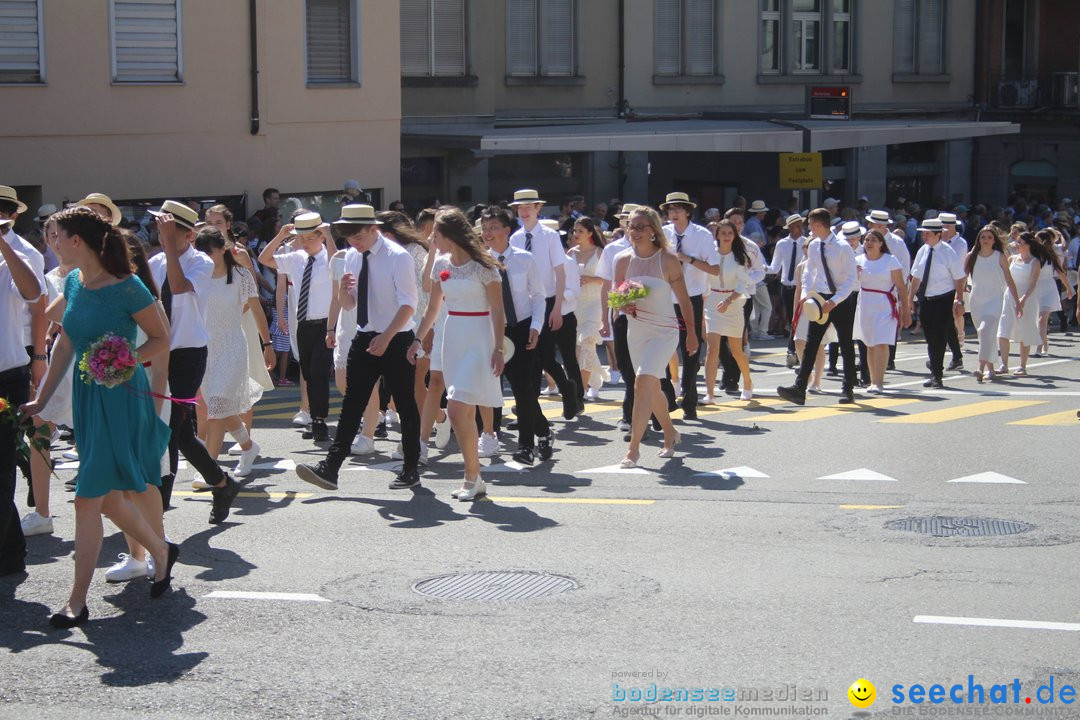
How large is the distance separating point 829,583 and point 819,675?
1583mm

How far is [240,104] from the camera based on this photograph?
857 inches

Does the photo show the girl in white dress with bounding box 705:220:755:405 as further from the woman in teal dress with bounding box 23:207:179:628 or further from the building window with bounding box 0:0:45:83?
the building window with bounding box 0:0:45:83

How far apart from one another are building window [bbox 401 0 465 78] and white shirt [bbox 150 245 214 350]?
19.0 meters

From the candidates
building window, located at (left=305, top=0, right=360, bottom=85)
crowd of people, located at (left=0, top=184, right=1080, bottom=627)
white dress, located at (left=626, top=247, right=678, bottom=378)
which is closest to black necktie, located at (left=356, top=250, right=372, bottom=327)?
crowd of people, located at (left=0, top=184, right=1080, bottom=627)

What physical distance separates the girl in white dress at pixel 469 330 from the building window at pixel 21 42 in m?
11.6

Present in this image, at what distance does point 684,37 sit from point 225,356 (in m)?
24.9

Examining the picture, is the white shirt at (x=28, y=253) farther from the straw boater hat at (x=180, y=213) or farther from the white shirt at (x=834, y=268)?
the white shirt at (x=834, y=268)

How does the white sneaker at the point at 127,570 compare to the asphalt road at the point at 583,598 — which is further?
the white sneaker at the point at 127,570

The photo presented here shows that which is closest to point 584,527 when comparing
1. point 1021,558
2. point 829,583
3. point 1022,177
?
point 829,583

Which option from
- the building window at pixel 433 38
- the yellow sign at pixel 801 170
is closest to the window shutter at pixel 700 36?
the building window at pixel 433 38

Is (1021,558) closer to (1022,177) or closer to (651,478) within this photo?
(651,478)

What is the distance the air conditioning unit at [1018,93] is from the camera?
39.5 metres

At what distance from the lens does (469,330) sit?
1012 centimetres

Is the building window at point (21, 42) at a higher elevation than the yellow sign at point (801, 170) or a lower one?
higher
